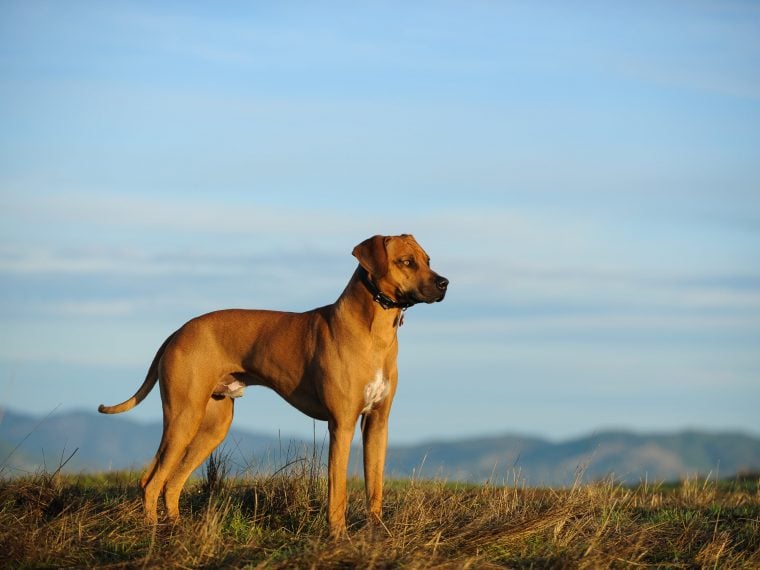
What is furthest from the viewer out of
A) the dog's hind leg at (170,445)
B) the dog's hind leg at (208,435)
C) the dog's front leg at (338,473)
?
the dog's hind leg at (208,435)

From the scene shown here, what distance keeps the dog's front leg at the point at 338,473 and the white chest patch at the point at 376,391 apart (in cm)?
26

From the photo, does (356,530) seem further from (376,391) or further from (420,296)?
(420,296)

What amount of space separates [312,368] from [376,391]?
63 cm

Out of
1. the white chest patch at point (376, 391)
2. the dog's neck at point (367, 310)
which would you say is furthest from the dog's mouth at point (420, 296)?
the white chest patch at point (376, 391)

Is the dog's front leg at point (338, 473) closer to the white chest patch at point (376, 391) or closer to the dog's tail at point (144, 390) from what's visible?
the white chest patch at point (376, 391)

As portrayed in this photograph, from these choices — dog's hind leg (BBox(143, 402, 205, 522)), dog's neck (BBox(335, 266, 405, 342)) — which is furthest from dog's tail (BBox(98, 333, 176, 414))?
dog's neck (BBox(335, 266, 405, 342))

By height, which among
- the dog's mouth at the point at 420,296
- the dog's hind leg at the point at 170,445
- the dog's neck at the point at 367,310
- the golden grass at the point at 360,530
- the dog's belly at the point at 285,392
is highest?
the dog's mouth at the point at 420,296

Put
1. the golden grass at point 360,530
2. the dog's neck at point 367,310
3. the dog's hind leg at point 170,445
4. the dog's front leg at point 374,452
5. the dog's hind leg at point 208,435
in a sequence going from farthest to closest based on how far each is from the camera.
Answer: the dog's hind leg at point 208,435 → the dog's hind leg at point 170,445 → the dog's front leg at point 374,452 → the dog's neck at point 367,310 → the golden grass at point 360,530

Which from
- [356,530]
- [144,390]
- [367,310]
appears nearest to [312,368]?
[367,310]

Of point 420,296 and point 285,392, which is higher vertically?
point 420,296

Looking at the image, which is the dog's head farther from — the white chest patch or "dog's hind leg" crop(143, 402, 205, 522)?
"dog's hind leg" crop(143, 402, 205, 522)

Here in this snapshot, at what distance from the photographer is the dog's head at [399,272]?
9.59 m

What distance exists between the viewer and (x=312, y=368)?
988 centimetres

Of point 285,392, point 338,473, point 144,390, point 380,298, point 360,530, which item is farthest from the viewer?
point 144,390
